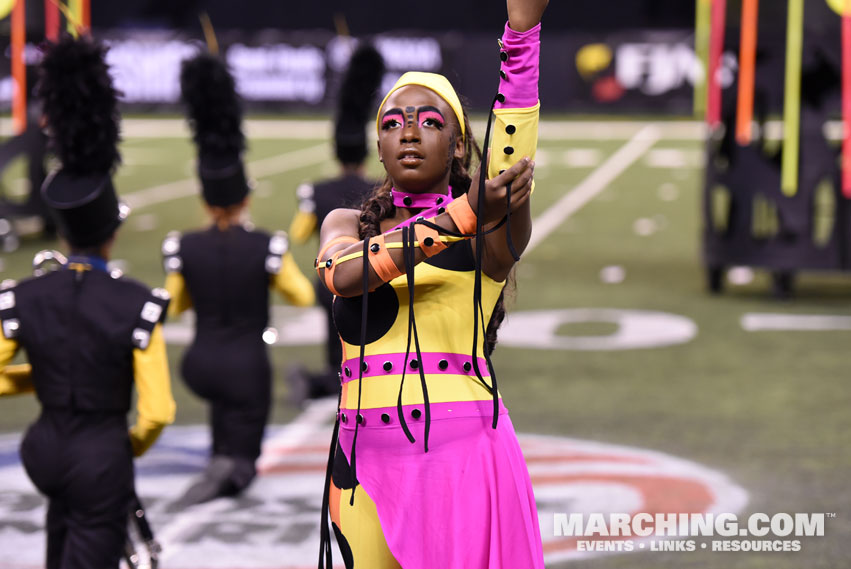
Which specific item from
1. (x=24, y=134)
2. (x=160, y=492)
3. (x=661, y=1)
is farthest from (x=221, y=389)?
(x=661, y=1)

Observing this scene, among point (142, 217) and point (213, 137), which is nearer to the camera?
point (213, 137)

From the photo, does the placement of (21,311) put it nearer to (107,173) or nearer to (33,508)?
(107,173)

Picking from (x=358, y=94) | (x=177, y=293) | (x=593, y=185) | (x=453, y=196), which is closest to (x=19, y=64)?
(x=358, y=94)

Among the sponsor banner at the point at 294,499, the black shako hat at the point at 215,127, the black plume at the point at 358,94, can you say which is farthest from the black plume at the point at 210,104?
the black plume at the point at 358,94

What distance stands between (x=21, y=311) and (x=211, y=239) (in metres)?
2.13

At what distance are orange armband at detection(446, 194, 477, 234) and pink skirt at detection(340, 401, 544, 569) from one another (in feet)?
1.56

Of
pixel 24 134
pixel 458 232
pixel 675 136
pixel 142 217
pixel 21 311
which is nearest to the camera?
pixel 458 232

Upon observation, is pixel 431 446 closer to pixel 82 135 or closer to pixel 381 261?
pixel 381 261

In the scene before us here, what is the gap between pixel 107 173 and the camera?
4801mm

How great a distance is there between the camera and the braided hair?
3410mm

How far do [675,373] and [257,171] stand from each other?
1496cm

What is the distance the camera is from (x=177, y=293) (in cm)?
673

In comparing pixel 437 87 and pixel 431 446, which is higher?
pixel 437 87

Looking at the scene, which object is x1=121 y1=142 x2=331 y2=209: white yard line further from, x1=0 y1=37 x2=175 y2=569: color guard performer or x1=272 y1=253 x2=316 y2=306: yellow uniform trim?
x1=0 y1=37 x2=175 y2=569: color guard performer
